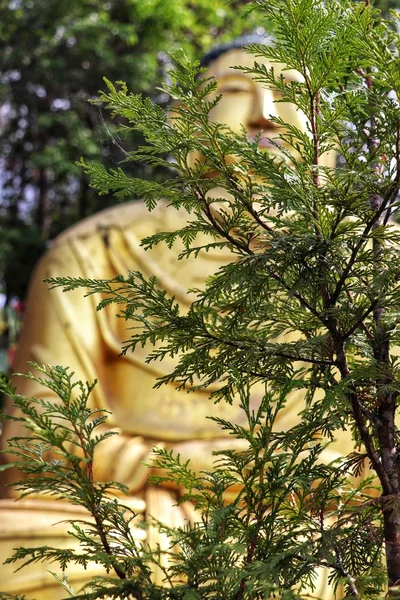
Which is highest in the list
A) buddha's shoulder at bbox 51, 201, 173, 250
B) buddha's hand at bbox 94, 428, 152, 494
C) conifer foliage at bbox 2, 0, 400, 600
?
buddha's shoulder at bbox 51, 201, 173, 250

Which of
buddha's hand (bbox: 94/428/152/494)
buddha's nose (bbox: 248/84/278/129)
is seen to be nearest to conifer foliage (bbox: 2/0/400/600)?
buddha's hand (bbox: 94/428/152/494)

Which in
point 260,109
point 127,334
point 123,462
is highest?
point 260,109

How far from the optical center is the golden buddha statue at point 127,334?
3.11 meters

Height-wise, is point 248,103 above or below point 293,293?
above

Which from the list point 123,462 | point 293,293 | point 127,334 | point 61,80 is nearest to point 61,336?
point 127,334

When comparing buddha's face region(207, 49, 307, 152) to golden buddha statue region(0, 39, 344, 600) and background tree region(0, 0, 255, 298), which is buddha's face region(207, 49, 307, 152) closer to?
golden buddha statue region(0, 39, 344, 600)

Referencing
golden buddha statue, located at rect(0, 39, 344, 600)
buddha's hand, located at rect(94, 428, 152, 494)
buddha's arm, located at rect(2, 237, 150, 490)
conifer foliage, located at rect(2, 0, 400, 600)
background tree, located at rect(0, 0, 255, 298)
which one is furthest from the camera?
background tree, located at rect(0, 0, 255, 298)

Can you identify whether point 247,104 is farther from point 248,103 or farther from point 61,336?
point 61,336

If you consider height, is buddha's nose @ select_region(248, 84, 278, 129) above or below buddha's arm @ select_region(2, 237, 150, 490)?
above

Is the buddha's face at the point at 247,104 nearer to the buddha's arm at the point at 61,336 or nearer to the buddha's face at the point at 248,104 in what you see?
the buddha's face at the point at 248,104

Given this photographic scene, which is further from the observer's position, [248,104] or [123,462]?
[248,104]

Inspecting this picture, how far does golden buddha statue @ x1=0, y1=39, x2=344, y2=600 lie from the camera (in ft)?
10.2

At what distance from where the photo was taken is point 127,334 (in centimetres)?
350

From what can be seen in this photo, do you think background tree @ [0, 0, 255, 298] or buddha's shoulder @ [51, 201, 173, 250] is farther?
background tree @ [0, 0, 255, 298]
